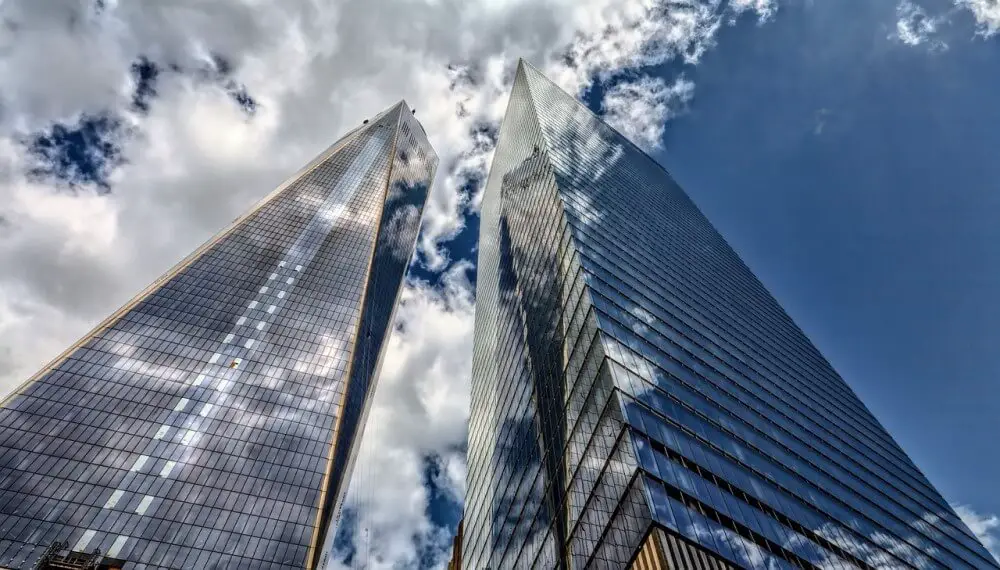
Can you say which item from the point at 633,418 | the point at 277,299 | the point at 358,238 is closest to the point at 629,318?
the point at 633,418

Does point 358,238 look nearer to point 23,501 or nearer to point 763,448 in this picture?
point 23,501

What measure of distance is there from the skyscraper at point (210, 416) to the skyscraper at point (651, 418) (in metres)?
22.9

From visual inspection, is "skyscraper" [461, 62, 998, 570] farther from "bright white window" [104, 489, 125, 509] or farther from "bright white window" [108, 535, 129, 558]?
"bright white window" [104, 489, 125, 509]

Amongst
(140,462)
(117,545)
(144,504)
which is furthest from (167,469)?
(117,545)

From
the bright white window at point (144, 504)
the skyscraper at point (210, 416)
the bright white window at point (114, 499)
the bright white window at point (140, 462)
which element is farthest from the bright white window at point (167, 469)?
the bright white window at point (114, 499)

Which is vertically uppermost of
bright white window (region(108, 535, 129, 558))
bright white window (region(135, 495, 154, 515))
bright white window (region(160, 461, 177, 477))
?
bright white window (region(160, 461, 177, 477))

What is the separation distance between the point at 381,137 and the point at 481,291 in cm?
9362

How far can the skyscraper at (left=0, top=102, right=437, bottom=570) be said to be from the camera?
59.5 metres

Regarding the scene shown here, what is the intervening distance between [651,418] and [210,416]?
214 feet

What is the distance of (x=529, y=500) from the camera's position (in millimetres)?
42719

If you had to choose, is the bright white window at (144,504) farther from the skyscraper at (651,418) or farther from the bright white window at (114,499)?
the skyscraper at (651,418)

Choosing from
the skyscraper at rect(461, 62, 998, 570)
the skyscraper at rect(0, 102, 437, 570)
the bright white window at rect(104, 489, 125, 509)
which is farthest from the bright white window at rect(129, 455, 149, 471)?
the skyscraper at rect(461, 62, 998, 570)

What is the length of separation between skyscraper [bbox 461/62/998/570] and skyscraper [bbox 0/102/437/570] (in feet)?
75.1

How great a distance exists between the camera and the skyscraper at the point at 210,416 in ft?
195
